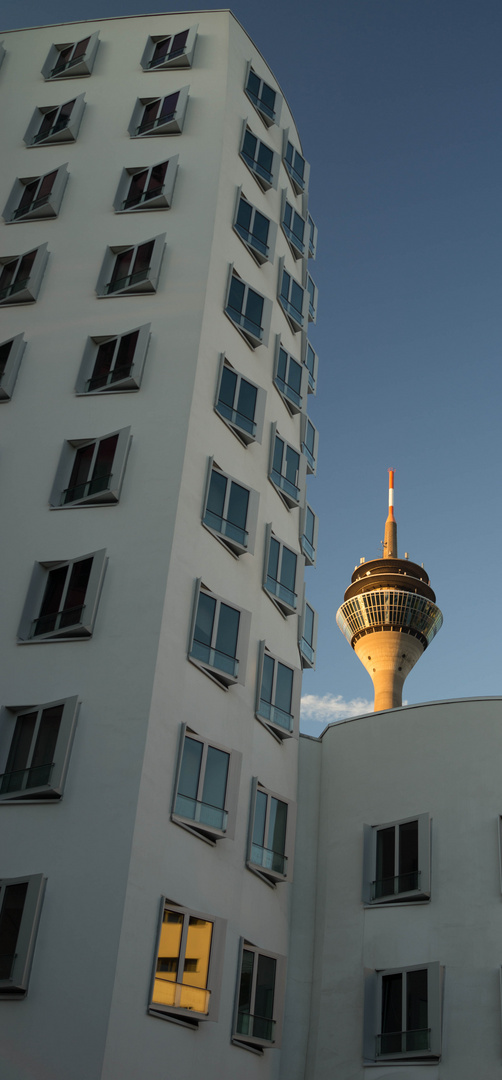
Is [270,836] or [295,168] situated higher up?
[295,168]

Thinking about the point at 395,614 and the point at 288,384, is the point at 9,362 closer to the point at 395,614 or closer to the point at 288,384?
the point at 288,384

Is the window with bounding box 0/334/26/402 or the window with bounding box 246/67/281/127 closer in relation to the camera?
the window with bounding box 0/334/26/402

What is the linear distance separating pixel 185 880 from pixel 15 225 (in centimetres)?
2065

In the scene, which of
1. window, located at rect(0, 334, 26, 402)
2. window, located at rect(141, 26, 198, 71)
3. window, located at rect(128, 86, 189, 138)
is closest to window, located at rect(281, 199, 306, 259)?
window, located at rect(128, 86, 189, 138)

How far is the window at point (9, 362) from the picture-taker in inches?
1094

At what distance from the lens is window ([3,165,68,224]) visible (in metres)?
31.8

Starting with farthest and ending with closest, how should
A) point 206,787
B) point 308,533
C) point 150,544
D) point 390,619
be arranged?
point 390,619
point 308,533
point 150,544
point 206,787

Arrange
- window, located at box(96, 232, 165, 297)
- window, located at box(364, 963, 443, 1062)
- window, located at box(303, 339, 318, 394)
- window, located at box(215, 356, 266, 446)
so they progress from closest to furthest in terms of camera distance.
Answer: window, located at box(364, 963, 443, 1062)
window, located at box(215, 356, 266, 446)
window, located at box(96, 232, 165, 297)
window, located at box(303, 339, 318, 394)

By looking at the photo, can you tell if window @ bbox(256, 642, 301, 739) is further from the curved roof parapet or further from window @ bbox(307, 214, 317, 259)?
the curved roof parapet

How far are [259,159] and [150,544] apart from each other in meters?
16.2

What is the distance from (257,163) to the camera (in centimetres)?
3381

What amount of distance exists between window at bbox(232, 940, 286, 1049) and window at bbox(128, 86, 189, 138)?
23861 mm

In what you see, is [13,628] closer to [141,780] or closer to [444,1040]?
[141,780]

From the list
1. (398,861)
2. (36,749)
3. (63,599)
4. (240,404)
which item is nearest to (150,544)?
(63,599)
